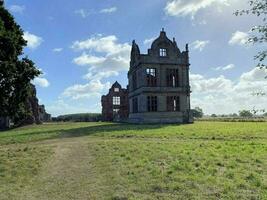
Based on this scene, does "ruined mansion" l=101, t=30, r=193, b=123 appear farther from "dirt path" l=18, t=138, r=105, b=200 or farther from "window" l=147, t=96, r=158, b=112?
"dirt path" l=18, t=138, r=105, b=200

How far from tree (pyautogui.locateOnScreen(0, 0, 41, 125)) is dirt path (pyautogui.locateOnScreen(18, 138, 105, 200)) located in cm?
785

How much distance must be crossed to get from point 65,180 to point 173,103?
42145mm

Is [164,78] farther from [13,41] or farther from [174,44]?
[13,41]

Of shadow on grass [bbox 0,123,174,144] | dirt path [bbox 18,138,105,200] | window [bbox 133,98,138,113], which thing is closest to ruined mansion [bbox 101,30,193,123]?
window [bbox 133,98,138,113]

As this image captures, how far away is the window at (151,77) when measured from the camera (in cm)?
5162

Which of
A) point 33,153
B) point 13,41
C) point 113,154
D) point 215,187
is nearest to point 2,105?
point 13,41

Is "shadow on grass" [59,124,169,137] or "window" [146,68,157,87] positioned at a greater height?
"window" [146,68,157,87]

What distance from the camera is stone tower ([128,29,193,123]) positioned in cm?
5112

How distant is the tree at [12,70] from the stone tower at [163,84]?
29.4 meters

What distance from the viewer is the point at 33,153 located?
16.9m

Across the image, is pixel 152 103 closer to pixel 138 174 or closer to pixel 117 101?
pixel 117 101

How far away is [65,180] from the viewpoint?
11000 millimetres

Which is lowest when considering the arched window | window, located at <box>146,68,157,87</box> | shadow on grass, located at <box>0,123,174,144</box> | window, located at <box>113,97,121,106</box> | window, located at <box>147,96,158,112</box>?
shadow on grass, located at <box>0,123,174,144</box>

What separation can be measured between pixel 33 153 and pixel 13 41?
24.2 feet
